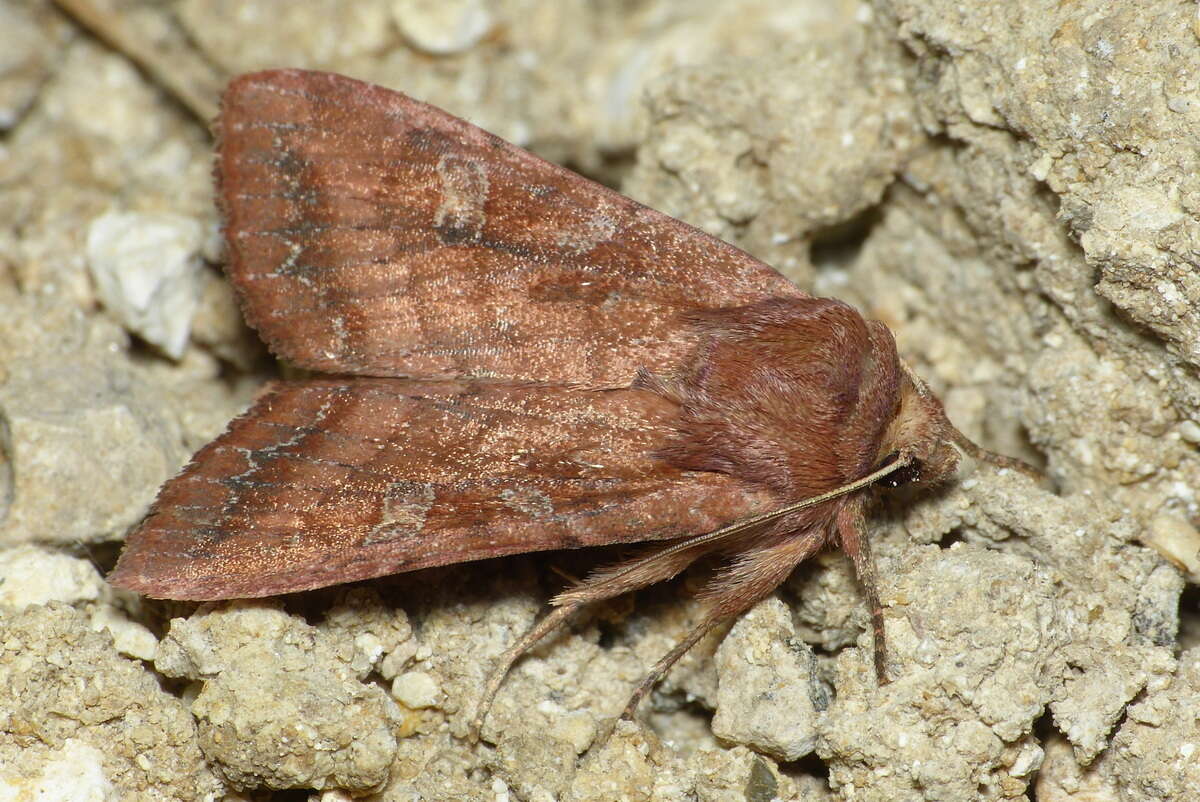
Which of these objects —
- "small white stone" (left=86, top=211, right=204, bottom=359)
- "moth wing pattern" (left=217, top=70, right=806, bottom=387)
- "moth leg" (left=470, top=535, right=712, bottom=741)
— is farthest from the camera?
"small white stone" (left=86, top=211, right=204, bottom=359)

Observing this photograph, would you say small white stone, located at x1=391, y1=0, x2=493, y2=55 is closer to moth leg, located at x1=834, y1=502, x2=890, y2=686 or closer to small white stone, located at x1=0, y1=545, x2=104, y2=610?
Answer: small white stone, located at x1=0, y1=545, x2=104, y2=610

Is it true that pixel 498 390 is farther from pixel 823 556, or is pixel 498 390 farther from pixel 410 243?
pixel 823 556

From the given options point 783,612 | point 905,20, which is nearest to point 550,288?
point 783,612

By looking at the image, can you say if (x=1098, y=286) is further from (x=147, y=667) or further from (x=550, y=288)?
(x=147, y=667)

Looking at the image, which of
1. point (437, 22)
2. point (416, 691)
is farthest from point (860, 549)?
point (437, 22)

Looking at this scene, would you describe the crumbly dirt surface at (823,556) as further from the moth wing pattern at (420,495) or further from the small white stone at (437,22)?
the small white stone at (437,22)

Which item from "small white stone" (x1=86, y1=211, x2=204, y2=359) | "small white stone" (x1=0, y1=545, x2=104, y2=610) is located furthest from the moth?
"small white stone" (x1=86, y1=211, x2=204, y2=359)

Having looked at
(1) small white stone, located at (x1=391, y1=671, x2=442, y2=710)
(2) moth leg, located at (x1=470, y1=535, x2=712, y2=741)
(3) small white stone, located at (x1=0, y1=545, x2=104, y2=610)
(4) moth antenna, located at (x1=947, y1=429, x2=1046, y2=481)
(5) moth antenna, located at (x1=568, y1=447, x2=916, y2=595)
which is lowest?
(3) small white stone, located at (x1=0, y1=545, x2=104, y2=610)
